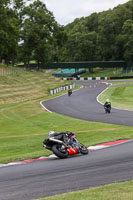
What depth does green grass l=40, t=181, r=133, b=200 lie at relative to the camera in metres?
7.52

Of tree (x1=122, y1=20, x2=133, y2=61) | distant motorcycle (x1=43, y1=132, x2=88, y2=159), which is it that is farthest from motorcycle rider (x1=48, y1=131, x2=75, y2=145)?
tree (x1=122, y1=20, x2=133, y2=61)

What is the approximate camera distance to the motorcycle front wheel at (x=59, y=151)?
41.0 ft

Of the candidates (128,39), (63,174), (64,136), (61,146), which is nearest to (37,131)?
(64,136)

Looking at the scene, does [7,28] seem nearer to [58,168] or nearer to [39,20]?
[39,20]

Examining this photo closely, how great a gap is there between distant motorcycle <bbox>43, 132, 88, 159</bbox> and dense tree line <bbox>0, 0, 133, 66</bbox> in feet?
181

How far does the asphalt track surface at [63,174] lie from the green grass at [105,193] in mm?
492

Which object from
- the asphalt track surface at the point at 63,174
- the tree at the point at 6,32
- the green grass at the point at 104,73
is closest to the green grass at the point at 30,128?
the asphalt track surface at the point at 63,174

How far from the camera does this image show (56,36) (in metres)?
90.8

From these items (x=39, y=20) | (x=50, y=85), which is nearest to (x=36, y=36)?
(x=39, y=20)

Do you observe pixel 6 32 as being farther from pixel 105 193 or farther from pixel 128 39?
pixel 105 193

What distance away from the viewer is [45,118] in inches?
1165

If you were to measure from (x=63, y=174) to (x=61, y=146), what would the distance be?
111 inches

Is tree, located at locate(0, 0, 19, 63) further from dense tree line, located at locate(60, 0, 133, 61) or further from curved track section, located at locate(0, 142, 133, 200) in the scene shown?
curved track section, located at locate(0, 142, 133, 200)

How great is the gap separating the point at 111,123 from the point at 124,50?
3564 inches
